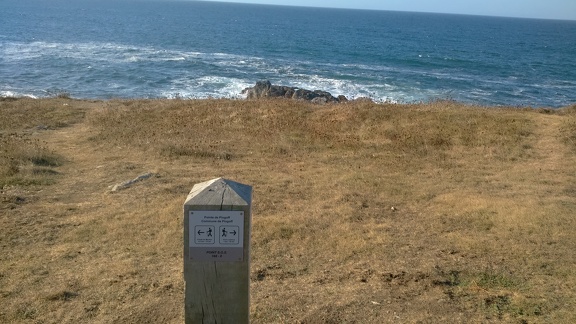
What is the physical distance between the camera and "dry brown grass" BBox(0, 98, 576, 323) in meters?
6.43

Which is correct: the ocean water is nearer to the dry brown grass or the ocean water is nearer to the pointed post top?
the dry brown grass

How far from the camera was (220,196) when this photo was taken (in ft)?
11.4

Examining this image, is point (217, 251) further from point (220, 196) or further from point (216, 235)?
point (220, 196)

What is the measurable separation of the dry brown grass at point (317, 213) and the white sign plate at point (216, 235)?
2.62 m

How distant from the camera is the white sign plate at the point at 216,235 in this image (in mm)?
3465

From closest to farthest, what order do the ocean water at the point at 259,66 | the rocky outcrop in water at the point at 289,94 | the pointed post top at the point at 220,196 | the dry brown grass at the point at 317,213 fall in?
the pointed post top at the point at 220,196 < the dry brown grass at the point at 317,213 < the rocky outcrop in water at the point at 289,94 < the ocean water at the point at 259,66

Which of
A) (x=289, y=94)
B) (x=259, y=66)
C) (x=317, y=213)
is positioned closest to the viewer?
(x=317, y=213)

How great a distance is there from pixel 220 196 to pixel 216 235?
0.25m

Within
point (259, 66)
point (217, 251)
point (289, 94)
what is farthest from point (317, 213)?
point (259, 66)

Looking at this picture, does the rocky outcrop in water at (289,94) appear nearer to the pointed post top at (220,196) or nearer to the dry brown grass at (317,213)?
the dry brown grass at (317,213)

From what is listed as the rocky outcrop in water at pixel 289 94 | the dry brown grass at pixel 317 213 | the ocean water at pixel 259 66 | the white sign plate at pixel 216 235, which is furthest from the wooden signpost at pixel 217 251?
the rocky outcrop in water at pixel 289 94

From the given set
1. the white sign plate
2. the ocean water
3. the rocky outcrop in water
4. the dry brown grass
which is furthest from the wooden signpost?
the rocky outcrop in water

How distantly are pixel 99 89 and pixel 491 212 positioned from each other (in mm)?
32362

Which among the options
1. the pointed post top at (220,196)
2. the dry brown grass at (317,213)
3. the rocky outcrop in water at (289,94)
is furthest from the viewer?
the rocky outcrop in water at (289,94)
